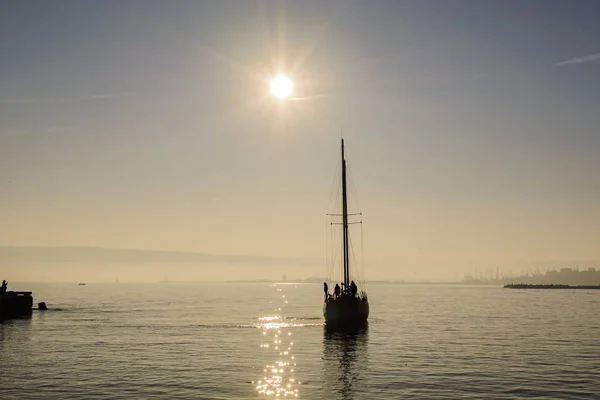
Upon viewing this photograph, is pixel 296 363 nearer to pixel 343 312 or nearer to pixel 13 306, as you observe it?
pixel 343 312

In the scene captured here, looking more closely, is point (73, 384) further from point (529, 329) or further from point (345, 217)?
point (529, 329)

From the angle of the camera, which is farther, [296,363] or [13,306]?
[13,306]

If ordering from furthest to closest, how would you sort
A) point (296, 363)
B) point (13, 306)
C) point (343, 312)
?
1. point (13, 306)
2. point (343, 312)
3. point (296, 363)

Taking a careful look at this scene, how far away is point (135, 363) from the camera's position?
4072cm

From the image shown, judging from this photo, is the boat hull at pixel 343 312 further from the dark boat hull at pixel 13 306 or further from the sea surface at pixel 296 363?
the dark boat hull at pixel 13 306

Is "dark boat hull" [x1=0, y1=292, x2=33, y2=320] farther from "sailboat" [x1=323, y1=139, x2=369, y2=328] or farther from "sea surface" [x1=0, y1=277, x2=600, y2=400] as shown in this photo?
"sailboat" [x1=323, y1=139, x2=369, y2=328]

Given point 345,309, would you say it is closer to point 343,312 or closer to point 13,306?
point 343,312

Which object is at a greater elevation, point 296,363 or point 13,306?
point 13,306

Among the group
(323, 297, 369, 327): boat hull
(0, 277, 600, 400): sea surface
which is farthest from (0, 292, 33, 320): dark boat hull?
(323, 297, 369, 327): boat hull

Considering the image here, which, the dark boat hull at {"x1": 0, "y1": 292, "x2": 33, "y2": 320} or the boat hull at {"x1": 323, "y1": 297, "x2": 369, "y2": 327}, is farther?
the dark boat hull at {"x1": 0, "y1": 292, "x2": 33, "y2": 320}

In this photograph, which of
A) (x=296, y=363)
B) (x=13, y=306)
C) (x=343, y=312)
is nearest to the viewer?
(x=296, y=363)

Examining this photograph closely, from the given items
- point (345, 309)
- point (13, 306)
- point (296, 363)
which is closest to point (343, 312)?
point (345, 309)

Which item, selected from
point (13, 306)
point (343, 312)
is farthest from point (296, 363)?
point (13, 306)

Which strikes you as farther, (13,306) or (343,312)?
(13,306)
